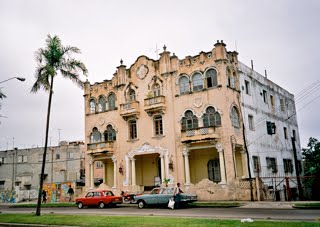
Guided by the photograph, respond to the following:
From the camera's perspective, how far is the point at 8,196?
160ft

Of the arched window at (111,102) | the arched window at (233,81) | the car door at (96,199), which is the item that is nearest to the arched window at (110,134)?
the arched window at (111,102)

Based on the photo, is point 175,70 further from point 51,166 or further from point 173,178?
point 51,166

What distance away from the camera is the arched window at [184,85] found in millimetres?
32125

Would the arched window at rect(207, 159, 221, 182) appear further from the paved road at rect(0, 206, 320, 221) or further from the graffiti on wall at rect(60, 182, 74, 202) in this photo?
the graffiti on wall at rect(60, 182, 74, 202)

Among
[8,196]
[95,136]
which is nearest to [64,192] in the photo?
[95,136]

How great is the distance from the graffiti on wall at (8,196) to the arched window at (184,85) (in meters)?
30.3

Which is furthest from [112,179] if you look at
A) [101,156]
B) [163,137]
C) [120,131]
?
[163,137]

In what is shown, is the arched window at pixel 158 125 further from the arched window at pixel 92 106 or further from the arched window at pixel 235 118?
the arched window at pixel 92 106

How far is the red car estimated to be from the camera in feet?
87.6

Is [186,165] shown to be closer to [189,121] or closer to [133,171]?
[189,121]

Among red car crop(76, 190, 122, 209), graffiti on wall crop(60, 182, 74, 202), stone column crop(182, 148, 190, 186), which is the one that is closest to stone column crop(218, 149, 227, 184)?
stone column crop(182, 148, 190, 186)

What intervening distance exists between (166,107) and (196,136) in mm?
4675

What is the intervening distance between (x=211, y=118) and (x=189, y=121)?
218 cm

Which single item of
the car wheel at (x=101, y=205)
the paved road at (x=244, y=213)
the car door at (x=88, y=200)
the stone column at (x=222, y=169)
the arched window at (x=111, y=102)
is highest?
the arched window at (x=111, y=102)
